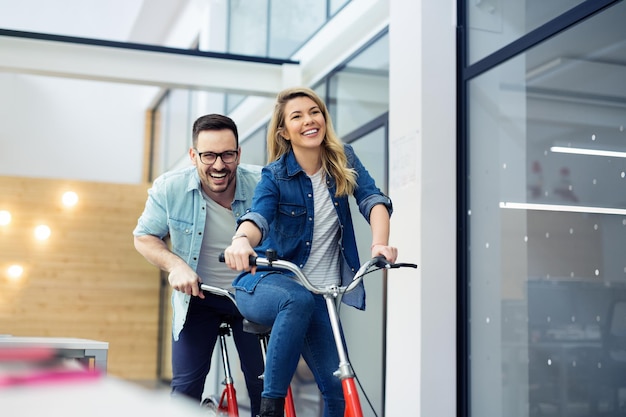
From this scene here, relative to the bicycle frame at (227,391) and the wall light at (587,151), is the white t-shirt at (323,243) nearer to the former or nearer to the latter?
the bicycle frame at (227,391)

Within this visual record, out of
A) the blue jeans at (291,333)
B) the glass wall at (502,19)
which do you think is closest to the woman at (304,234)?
the blue jeans at (291,333)

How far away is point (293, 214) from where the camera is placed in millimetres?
2094

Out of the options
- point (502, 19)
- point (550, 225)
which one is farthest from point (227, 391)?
point (502, 19)

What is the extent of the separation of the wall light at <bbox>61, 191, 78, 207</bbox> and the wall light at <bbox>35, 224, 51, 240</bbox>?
353 mm

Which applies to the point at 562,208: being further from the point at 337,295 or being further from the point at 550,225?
the point at 337,295

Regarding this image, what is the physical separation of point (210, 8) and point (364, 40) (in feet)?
13.0

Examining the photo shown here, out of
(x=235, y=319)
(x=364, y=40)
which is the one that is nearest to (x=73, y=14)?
(x=364, y=40)

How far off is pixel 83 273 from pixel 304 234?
26.9 feet

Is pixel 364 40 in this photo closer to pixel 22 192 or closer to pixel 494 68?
pixel 494 68

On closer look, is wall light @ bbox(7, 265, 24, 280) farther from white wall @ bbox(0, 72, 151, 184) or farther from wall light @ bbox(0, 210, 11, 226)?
white wall @ bbox(0, 72, 151, 184)

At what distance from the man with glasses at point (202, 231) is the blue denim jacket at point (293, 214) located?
429mm

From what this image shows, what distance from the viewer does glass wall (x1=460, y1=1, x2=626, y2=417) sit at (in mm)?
2750

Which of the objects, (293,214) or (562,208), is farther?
(562,208)

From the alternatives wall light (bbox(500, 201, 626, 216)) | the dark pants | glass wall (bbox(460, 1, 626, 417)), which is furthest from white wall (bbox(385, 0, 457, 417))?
the dark pants
